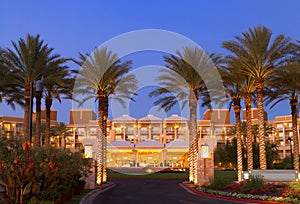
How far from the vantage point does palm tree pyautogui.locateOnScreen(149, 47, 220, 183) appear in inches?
1262

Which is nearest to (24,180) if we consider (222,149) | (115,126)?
(222,149)

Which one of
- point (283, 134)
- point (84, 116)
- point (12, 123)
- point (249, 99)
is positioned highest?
point (84, 116)

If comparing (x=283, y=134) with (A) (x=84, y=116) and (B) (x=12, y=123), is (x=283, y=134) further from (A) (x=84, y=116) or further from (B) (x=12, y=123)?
(B) (x=12, y=123)

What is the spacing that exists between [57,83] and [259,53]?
1503cm

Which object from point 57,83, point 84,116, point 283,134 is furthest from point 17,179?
point 283,134

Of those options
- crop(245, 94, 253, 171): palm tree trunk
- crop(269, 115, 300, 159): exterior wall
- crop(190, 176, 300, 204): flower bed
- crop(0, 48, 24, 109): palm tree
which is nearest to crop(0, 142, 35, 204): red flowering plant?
crop(190, 176, 300, 204): flower bed

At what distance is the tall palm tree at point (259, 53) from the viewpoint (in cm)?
2980

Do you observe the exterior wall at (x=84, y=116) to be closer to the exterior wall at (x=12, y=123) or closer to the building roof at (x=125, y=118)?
the building roof at (x=125, y=118)

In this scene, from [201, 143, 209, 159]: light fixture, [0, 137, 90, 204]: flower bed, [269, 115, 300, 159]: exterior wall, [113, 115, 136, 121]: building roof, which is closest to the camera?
[0, 137, 90, 204]: flower bed

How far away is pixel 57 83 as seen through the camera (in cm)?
3023

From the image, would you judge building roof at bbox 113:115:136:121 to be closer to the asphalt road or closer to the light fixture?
the light fixture

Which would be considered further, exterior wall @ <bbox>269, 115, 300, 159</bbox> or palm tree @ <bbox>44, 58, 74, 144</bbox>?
exterior wall @ <bbox>269, 115, 300, 159</bbox>

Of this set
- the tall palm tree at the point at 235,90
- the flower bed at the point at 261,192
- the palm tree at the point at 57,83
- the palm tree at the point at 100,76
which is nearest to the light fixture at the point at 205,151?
the flower bed at the point at 261,192

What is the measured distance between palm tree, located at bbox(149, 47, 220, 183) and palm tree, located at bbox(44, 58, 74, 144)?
7.25 meters
